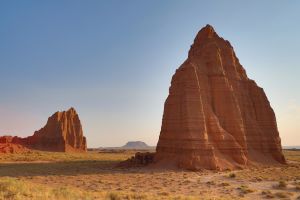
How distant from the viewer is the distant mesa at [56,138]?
11306 centimetres

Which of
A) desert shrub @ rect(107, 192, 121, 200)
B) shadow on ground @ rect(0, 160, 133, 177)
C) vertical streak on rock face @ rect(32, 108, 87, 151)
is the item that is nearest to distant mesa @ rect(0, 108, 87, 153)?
vertical streak on rock face @ rect(32, 108, 87, 151)

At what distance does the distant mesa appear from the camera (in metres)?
113

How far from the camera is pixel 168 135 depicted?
49.4m

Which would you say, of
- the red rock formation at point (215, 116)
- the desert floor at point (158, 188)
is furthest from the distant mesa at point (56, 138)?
the desert floor at point (158, 188)

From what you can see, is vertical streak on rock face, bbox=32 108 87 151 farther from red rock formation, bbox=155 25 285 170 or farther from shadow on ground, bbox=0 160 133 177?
red rock formation, bbox=155 25 285 170

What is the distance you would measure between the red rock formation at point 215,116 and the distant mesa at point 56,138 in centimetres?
6845

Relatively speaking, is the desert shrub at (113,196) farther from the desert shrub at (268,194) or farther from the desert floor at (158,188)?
the desert shrub at (268,194)

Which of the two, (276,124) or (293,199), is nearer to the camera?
(293,199)

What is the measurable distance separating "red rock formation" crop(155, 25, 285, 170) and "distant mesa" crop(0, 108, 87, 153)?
68.5m

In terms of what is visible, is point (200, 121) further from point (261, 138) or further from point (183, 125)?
point (261, 138)

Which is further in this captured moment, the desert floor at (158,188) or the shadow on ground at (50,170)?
the shadow on ground at (50,170)

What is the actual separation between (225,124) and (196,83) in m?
8.09

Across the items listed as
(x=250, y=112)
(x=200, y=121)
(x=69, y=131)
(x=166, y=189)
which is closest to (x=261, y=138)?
(x=250, y=112)

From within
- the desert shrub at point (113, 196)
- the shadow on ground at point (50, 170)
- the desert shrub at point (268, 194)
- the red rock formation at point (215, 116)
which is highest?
the red rock formation at point (215, 116)
